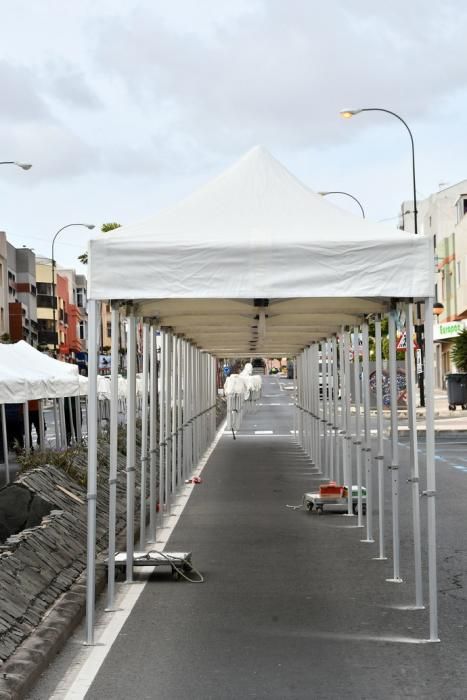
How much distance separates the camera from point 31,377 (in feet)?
79.4

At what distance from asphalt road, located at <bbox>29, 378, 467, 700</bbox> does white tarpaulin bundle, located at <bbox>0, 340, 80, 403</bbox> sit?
6259 millimetres

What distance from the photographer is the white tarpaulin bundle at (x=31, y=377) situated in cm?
2269

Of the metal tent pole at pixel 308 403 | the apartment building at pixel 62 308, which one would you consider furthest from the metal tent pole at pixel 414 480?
the apartment building at pixel 62 308

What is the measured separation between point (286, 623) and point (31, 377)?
15.3 m

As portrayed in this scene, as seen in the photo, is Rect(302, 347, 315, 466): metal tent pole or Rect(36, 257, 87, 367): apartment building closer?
Rect(302, 347, 315, 466): metal tent pole

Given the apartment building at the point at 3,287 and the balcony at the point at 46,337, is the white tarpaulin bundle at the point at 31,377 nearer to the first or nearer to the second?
the apartment building at the point at 3,287

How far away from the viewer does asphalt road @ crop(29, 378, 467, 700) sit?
7738mm

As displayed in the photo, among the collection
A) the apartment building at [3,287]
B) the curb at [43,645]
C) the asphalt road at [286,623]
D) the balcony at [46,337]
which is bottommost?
the asphalt road at [286,623]

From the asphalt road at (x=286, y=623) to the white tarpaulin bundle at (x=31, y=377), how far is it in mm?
6259

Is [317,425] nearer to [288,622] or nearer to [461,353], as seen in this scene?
[288,622]

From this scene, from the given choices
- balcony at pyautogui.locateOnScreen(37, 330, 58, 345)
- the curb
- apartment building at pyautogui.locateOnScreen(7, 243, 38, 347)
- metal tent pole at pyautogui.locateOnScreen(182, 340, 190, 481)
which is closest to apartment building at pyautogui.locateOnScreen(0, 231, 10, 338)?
apartment building at pyautogui.locateOnScreen(7, 243, 38, 347)

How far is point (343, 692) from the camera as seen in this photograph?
24.6 feet

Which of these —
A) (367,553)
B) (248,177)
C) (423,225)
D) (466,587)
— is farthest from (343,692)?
(423,225)

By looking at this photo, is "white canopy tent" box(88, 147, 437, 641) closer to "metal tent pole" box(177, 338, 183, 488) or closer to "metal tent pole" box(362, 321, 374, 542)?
"metal tent pole" box(362, 321, 374, 542)
